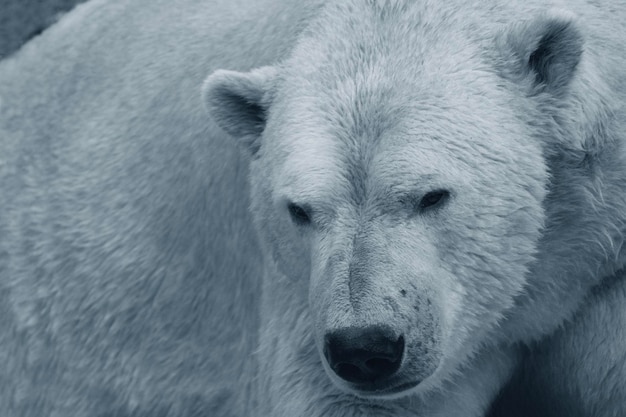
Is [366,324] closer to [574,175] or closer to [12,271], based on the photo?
[574,175]

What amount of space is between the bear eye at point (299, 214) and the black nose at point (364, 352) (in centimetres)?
38

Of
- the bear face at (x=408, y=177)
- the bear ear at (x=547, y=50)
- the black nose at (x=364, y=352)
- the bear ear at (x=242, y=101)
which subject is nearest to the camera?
the black nose at (x=364, y=352)

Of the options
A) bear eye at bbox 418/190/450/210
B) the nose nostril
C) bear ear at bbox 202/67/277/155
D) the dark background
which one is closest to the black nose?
the nose nostril

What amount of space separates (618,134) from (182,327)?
70.3 inches

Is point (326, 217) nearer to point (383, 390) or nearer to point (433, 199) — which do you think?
point (433, 199)

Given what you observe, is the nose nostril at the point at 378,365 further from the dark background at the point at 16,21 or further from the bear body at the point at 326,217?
the dark background at the point at 16,21

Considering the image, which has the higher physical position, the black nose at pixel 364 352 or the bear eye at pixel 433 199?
the bear eye at pixel 433 199

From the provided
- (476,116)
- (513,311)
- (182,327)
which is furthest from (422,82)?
(182,327)

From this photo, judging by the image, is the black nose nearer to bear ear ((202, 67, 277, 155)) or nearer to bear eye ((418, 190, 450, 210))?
bear eye ((418, 190, 450, 210))

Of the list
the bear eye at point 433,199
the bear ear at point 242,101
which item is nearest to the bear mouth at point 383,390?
the bear eye at point 433,199

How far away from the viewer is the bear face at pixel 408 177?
10.2 feet

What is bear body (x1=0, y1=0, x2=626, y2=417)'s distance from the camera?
10.5ft

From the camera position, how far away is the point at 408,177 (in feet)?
10.3

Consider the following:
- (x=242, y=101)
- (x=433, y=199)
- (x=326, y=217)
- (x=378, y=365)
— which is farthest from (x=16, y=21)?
(x=378, y=365)
